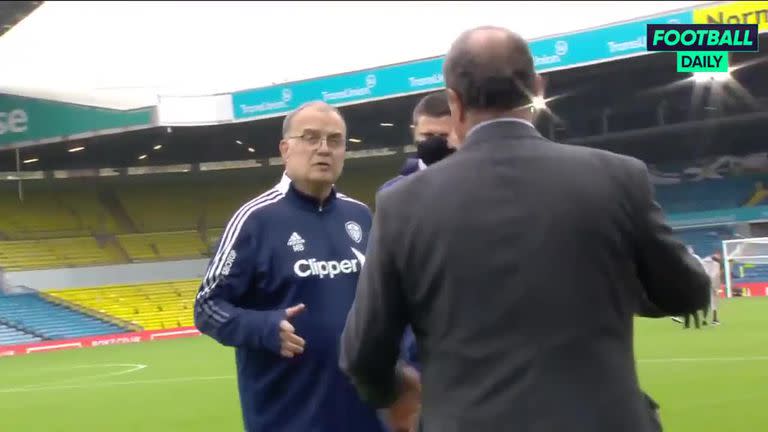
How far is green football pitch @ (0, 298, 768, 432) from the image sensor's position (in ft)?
32.9

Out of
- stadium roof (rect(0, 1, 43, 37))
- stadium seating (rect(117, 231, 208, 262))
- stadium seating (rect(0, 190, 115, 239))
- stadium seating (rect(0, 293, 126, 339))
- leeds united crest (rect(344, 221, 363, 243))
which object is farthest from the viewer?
stadium seating (rect(117, 231, 208, 262))

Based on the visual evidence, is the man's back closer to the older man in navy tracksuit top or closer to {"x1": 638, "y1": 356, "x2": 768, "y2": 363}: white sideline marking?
the older man in navy tracksuit top

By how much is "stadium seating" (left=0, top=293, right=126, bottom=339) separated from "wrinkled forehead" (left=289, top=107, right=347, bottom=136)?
2921cm

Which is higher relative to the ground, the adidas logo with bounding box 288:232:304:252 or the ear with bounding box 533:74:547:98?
the ear with bounding box 533:74:547:98

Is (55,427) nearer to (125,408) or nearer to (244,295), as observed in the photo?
(125,408)

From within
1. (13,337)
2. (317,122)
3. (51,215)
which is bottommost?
(13,337)

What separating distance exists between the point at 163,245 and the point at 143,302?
536 centimetres

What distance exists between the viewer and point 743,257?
101ft

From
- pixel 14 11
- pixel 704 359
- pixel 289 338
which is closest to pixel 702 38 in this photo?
pixel 704 359

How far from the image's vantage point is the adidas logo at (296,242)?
406 centimetres

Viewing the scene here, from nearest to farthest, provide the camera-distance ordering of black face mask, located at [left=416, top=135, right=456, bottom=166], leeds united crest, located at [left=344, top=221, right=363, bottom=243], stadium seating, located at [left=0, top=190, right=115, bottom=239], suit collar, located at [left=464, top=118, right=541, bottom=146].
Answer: suit collar, located at [left=464, top=118, right=541, bottom=146] → black face mask, located at [left=416, top=135, right=456, bottom=166] → leeds united crest, located at [left=344, top=221, right=363, bottom=243] → stadium seating, located at [left=0, top=190, right=115, bottom=239]

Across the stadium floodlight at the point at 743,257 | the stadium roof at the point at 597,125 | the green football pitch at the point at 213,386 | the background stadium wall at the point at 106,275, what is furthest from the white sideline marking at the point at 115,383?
the stadium floodlight at the point at 743,257

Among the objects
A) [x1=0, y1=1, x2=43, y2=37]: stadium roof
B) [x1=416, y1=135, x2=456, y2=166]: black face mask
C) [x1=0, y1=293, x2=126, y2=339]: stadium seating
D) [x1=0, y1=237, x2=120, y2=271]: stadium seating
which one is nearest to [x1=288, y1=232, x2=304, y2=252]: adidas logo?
[x1=416, y1=135, x2=456, y2=166]: black face mask

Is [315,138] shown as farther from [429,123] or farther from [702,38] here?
[702,38]
